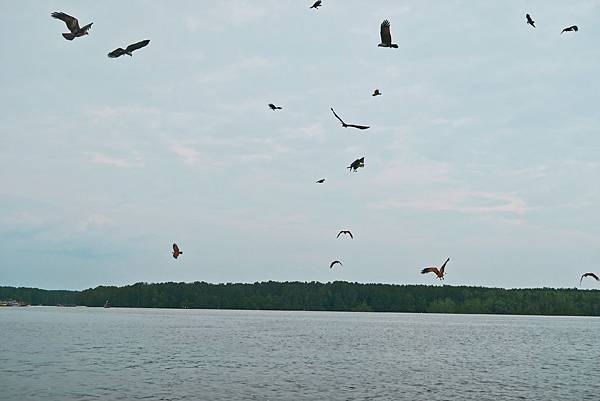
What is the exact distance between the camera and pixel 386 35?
2434 centimetres

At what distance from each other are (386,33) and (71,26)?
403 inches

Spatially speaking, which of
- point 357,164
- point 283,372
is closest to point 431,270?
point 357,164

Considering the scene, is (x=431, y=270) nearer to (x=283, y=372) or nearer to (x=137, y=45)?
(x=137, y=45)

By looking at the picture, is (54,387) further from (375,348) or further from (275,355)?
(375,348)

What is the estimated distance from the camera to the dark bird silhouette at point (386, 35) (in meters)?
24.2

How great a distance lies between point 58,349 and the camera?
73.6 m

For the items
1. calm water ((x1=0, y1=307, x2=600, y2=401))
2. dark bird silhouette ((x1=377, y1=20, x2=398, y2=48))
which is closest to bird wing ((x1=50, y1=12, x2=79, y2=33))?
dark bird silhouette ((x1=377, y1=20, x2=398, y2=48))

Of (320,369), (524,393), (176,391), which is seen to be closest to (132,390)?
(176,391)

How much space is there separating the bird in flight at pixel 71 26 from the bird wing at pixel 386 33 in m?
9.62

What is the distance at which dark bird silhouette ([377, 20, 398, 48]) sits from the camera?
24.2 m

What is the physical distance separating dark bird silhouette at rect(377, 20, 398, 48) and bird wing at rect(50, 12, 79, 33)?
986 cm

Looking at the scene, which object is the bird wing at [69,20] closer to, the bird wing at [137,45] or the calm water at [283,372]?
the bird wing at [137,45]

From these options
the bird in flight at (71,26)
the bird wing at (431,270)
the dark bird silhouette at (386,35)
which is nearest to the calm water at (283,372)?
the bird wing at (431,270)

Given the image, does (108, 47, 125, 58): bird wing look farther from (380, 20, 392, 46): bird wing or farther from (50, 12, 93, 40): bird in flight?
(380, 20, 392, 46): bird wing
